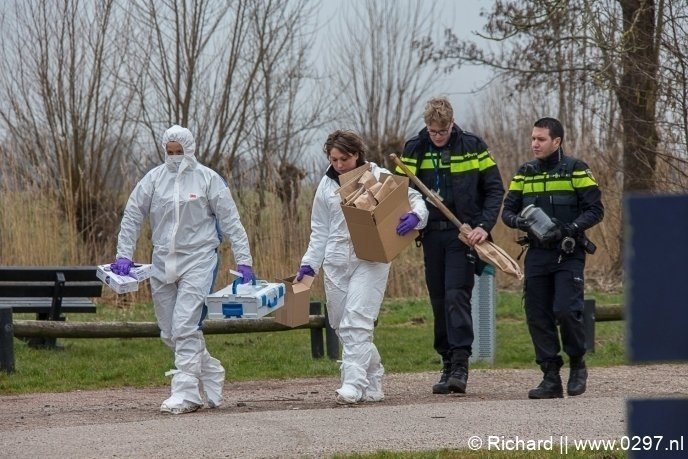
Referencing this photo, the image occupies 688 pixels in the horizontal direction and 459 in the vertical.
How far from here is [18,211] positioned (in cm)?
1608

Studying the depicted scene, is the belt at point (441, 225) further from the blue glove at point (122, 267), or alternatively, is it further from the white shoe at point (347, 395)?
the blue glove at point (122, 267)

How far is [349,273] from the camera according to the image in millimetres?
8195

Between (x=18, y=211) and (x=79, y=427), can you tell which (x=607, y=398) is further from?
(x=18, y=211)

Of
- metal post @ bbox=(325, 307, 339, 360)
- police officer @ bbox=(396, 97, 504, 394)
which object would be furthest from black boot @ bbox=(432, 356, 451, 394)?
metal post @ bbox=(325, 307, 339, 360)

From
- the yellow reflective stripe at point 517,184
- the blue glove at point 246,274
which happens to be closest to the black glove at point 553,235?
the yellow reflective stripe at point 517,184

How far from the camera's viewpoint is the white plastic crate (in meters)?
7.75

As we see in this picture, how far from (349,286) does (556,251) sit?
1.36 m

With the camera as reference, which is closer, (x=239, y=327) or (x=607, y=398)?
(x=607, y=398)

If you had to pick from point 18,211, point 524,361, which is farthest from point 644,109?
point 18,211

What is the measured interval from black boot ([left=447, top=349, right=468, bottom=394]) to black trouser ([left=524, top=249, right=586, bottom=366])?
1.75ft

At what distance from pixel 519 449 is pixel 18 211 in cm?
1126

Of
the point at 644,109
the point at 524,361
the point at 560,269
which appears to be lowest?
the point at 524,361

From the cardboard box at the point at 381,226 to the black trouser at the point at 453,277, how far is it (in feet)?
1.49

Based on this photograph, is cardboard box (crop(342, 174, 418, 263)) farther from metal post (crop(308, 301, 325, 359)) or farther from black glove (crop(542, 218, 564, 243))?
metal post (crop(308, 301, 325, 359))
